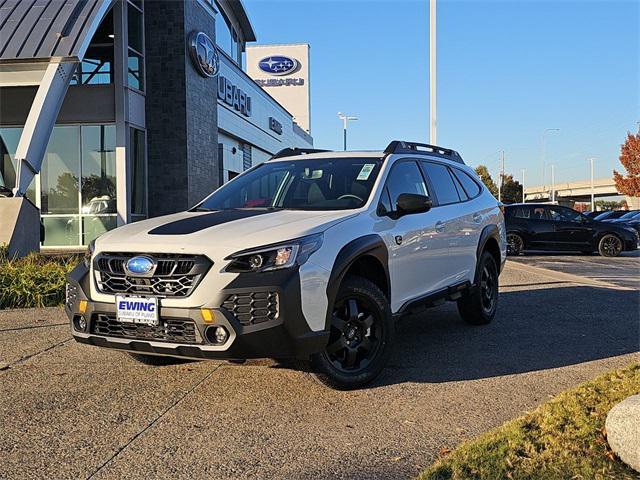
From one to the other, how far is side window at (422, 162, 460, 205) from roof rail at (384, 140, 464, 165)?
16 centimetres

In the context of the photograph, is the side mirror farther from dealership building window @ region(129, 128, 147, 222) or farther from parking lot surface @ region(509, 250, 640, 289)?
dealership building window @ region(129, 128, 147, 222)

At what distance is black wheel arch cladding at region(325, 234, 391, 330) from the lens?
412 cm

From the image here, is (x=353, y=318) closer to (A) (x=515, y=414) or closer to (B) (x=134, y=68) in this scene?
(A) (x=515, y=414)

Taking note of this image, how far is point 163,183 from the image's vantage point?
19.1 meters

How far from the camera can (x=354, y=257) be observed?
4.34 meters

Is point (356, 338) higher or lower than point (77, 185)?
lower

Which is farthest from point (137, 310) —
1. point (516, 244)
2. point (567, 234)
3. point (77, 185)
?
point (567, 234)

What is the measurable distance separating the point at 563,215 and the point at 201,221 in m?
16.0

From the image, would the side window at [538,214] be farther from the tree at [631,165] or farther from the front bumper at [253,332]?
the tree at [631,165]

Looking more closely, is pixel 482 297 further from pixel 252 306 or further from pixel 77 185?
pixel 77 185

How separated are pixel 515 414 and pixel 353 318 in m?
1.24

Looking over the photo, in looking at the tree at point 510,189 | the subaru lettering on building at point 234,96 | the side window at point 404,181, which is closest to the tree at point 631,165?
the tree at point 510,189

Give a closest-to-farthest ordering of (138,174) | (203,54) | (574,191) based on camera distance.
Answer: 1. (138,174)
2. (203,54)
3. (574,191)

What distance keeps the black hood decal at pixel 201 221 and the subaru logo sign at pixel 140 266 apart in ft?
0.94
